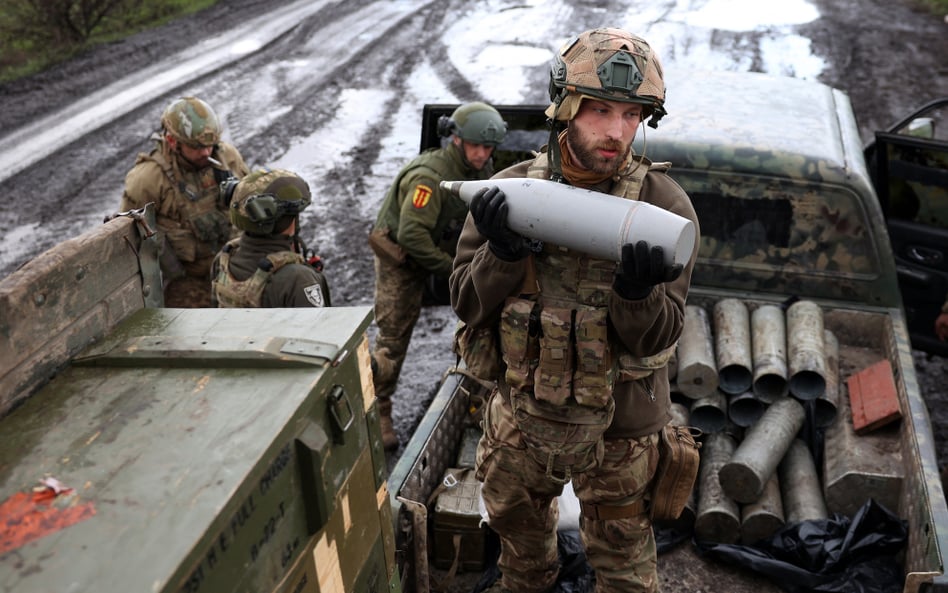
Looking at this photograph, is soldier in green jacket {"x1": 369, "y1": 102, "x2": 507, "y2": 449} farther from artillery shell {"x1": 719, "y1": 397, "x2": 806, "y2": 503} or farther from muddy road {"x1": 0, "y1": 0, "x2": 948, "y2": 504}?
artillery shell {"x1": 719, "y1": 397, "x2": 806, "y2": 503}

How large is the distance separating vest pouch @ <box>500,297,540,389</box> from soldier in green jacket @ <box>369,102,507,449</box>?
2031 millimetres

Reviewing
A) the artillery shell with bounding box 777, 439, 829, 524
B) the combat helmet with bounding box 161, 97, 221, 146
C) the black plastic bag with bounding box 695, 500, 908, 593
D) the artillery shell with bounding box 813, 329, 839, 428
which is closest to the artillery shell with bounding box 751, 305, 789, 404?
the artillery shell with bounding box 813, 329, 839, 428

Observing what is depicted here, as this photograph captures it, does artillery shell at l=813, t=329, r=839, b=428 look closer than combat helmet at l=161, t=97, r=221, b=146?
Yes

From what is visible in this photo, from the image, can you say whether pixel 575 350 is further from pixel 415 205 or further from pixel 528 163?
pixel 415 205

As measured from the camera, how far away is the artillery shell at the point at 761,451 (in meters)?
4.18

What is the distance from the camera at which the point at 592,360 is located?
303 centimetres

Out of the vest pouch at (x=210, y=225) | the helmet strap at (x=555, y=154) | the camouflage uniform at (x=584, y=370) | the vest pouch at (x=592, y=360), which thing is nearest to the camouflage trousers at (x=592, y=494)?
the camouflage uniform at (x=584, y=370)

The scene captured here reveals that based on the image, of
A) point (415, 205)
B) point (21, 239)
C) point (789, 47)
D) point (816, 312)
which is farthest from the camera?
point (789, 47)

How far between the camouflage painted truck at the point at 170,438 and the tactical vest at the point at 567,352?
637 mm

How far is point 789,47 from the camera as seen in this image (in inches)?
534

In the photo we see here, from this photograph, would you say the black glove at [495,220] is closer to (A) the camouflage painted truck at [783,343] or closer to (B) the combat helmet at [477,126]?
(A) the camouflage painted truck at [783,343]

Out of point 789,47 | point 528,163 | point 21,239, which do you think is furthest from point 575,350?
point 789,47

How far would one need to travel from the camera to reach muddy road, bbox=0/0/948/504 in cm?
866

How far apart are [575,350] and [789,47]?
1204 centimetres
